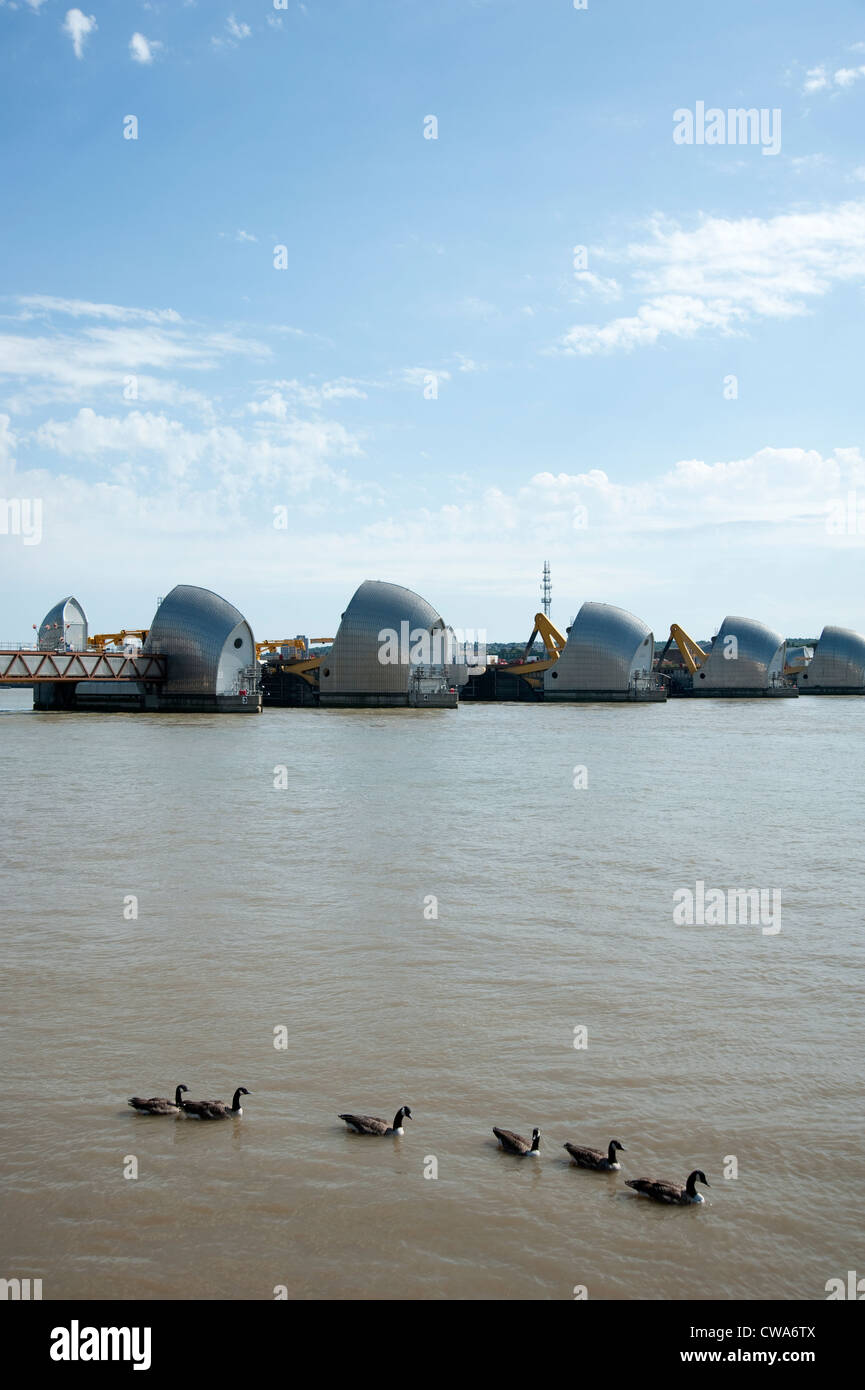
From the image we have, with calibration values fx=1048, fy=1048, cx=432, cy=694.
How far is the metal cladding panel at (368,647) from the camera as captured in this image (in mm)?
64562

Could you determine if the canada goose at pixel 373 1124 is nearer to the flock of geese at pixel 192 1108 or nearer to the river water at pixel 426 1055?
the river water at pixel 426 1055

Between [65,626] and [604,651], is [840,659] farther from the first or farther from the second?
[65,626]

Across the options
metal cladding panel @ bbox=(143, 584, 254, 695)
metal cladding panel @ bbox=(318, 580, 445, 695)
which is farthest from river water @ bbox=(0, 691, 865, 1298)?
metal cladding panel @ bbox=(318, 580, 445, 695)

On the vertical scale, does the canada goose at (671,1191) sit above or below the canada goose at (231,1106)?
below

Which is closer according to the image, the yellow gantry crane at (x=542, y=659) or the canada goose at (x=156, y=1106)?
the canada goose at (x=156, y=1106)

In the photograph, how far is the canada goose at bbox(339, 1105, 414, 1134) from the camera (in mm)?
6691

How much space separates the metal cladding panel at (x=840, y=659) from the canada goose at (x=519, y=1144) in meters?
107

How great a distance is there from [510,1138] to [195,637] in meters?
56.2

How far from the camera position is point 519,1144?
6.50 meters

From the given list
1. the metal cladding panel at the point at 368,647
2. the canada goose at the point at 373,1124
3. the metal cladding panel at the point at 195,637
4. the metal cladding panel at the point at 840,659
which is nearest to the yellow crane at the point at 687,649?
the metal cladding panel at the point at 840,659

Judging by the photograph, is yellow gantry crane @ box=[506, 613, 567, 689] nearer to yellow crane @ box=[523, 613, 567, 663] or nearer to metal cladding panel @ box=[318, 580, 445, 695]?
yellow crane @ box=[523, 613, 567, 663]

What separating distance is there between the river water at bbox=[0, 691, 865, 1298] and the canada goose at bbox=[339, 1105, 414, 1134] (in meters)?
0.08
